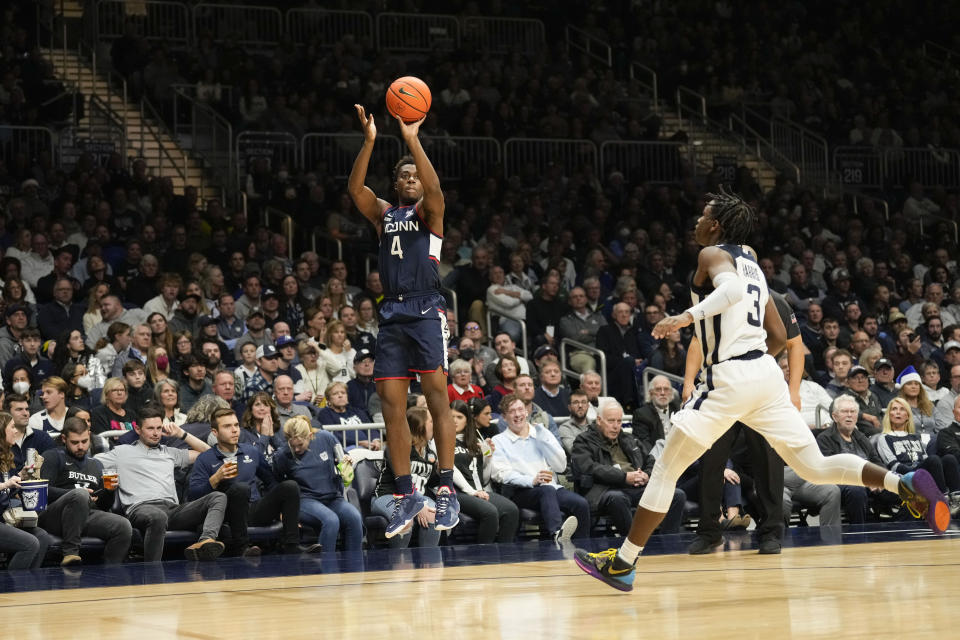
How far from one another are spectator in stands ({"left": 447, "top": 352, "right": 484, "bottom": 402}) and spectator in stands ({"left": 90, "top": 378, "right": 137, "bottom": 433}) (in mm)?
3008

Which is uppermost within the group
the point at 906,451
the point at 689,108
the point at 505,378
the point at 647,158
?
the point at 689,108

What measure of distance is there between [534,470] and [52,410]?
159 inches

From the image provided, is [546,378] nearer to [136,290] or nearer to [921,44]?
[136,290]

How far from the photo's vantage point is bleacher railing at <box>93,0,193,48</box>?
2031 centimetres

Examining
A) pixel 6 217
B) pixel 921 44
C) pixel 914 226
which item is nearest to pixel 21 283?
pixel 6 217

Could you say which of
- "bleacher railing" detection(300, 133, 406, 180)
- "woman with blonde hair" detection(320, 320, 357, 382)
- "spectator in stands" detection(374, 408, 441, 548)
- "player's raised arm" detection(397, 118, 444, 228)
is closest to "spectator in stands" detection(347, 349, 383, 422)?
"woman with blonde hair" detection(320, 320, 357, 382)

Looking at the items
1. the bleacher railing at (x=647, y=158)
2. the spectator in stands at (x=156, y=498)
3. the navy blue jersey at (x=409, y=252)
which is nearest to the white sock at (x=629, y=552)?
the navy blue jersey at (x=409, y=252)

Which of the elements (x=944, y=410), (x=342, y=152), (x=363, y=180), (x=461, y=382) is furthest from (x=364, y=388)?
(x=342, y=152)

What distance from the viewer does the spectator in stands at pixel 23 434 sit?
32.4ft

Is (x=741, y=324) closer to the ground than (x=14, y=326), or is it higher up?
higher up

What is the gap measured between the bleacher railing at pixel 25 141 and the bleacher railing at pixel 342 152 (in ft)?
10.9

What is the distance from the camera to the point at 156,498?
10.1 meters

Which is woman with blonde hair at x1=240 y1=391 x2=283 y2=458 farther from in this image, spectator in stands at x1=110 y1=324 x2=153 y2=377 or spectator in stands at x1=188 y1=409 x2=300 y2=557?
spectator in stands at x1=110 y1=324 x2=153 y2=377

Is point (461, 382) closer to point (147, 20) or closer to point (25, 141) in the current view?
point (25, 141)
